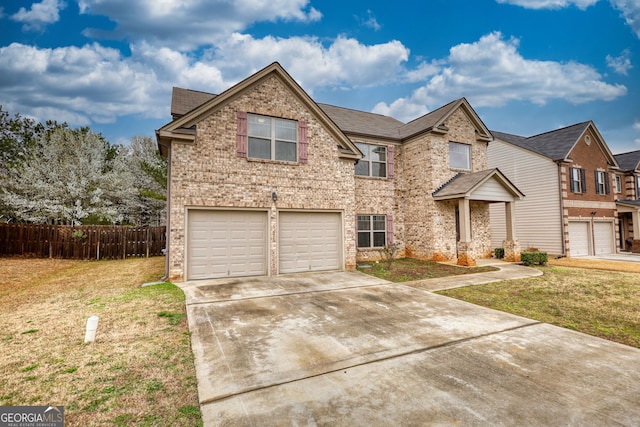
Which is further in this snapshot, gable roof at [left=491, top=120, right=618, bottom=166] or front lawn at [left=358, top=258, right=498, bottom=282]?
gable roof at [left=491, top=120, right=618, bottom=166]

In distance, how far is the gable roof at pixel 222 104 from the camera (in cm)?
959

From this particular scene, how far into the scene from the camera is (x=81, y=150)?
70.5 ft

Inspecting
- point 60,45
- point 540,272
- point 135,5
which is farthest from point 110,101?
point 540,272

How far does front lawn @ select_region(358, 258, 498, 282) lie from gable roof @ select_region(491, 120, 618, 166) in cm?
1045

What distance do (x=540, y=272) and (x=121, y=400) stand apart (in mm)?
14172

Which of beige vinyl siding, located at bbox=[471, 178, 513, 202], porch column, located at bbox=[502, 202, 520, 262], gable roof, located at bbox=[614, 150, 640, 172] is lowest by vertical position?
porch column, located at bbox=[502, 202, 520, 262]

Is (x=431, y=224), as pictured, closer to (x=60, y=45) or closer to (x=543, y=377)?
(x=543, y=377)

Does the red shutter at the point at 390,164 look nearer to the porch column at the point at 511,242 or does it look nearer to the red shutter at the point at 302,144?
the red shutter at the point at 302,144

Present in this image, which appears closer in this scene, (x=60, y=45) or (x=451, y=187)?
(x=451, y=187)

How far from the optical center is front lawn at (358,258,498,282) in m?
10.7

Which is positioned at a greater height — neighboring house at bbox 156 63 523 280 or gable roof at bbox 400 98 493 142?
gable roof at bbox 400 98 493 142

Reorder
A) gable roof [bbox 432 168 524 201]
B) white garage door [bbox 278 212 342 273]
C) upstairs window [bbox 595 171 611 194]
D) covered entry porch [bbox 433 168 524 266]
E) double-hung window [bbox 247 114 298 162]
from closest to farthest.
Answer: double-hung window [bbox 247 114 298 162] → white garage door [bbox 278 212 342 273] → covered entry porch [bbox 433 168 524 266] → gable roof [bbox 432 168 524 201] → upstairs window [bbox 595 171 611 194]

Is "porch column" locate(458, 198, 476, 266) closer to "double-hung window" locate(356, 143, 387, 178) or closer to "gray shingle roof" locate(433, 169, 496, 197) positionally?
"gray shingle roof" locate(433, 169, 496, 197)

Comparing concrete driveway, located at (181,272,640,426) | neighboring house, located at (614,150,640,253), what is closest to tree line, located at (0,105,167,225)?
concrete driveway, located at (181,272,640,426)
